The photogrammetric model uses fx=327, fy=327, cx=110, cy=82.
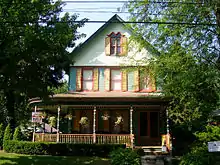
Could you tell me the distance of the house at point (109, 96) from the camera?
23.2 meters

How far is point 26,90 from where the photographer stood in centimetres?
1429

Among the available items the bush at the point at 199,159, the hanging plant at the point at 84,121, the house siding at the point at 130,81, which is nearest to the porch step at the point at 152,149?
the hanging plant at the point at 84,121

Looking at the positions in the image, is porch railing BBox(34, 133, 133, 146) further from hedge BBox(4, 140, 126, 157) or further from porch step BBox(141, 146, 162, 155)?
porch step BBox(141, 146, 162, 155)

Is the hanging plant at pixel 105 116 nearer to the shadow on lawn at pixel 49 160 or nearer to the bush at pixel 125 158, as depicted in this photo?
→ the shadow on lawn at pixel 49 160

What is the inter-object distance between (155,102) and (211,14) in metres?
8.12

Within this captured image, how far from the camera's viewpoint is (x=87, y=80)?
25750 millimetres

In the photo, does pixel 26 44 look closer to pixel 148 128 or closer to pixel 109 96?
pixel 109 96

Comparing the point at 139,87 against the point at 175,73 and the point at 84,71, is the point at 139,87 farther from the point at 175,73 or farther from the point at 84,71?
the point at 175,73

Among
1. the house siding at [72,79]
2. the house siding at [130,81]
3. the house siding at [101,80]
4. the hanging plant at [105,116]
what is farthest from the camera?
the house siding at [72,79]

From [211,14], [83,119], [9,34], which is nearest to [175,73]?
[211,14]

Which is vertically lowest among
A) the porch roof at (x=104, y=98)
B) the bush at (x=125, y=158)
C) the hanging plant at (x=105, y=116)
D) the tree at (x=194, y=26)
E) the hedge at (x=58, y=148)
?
the hedge at (x=58, y=148)

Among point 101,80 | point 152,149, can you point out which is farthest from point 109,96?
point 152,149

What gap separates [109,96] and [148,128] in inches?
170

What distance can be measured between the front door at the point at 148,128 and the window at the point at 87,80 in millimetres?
4491
